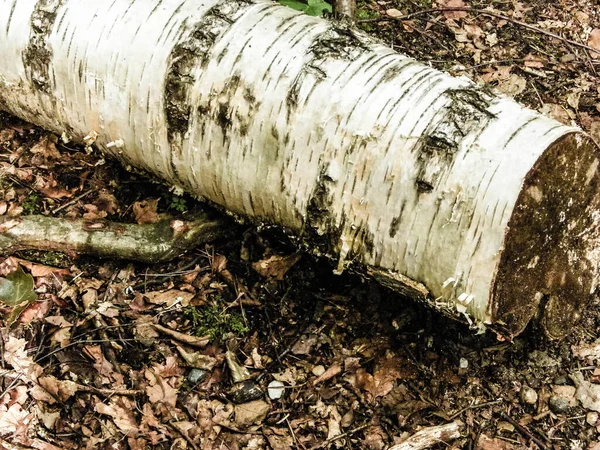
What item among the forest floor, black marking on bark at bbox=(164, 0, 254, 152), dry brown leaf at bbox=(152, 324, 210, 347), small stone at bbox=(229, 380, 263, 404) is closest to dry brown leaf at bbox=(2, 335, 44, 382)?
the forest floor

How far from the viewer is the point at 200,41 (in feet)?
8.59

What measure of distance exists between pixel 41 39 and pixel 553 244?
2709 millimetres

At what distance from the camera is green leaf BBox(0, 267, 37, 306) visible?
2.90m

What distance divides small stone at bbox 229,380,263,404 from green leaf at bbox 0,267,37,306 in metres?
1.15

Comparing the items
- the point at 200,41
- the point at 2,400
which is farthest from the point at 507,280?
the point at 2,400

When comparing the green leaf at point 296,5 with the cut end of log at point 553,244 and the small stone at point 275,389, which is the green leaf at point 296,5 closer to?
the cut end of log at point 553,244

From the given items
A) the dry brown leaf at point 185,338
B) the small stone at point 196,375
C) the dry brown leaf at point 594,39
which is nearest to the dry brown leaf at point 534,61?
the dry brown leaf at point 594,39

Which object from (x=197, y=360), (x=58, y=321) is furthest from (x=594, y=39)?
(x=58, y=321)

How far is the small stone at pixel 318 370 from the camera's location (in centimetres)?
291

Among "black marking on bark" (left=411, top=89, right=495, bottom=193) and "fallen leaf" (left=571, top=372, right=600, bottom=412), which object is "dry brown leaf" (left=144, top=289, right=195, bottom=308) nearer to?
"black marking on bark" (left=411, top=89, right=495, bottom=193)

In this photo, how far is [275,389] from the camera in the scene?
2.86m

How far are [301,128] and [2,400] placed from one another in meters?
1.88

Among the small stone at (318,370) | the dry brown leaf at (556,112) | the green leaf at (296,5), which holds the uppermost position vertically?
the green leaf at (296,5)

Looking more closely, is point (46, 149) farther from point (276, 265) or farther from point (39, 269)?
point (276, 265)
